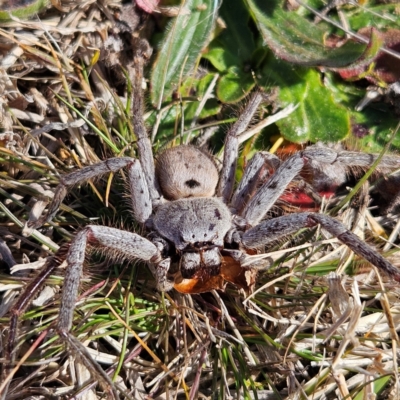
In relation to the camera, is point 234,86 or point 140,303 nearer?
point 140,303

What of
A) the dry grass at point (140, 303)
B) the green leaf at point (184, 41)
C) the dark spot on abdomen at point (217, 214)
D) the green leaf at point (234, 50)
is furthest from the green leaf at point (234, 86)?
the dark spot on abdomen at point (217, 214)

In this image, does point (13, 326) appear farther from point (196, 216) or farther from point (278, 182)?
point (278, 182)

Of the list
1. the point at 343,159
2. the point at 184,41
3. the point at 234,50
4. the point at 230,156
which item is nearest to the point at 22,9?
the point at 184,41

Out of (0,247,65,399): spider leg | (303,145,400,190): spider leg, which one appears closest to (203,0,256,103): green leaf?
(303,145,400,190): spider leg

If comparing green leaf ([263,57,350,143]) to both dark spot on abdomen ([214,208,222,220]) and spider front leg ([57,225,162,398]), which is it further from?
spider front leg ([57,225,162,398])

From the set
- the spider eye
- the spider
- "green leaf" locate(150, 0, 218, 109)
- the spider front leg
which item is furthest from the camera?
"green leaf" locate(150, 0, 218, 109)

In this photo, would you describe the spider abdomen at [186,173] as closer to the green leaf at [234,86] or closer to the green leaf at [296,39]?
the green leaf at [234,86]
